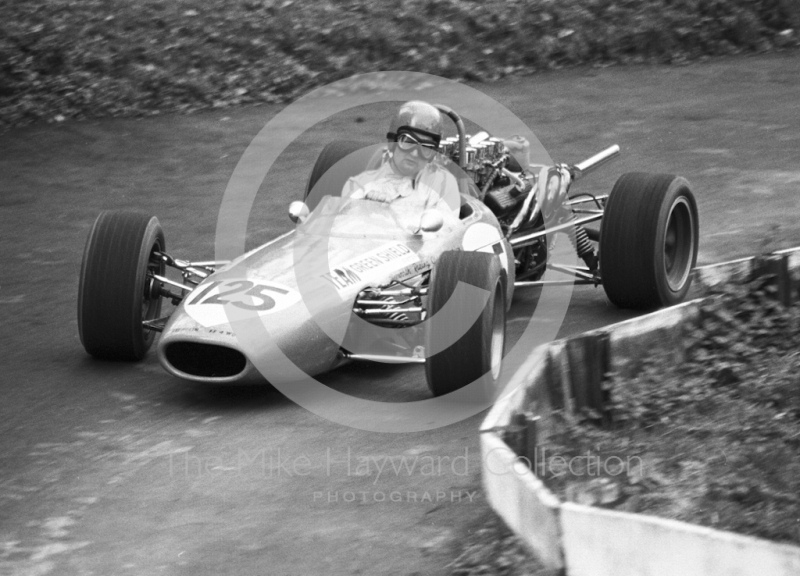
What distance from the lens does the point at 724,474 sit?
532 cm

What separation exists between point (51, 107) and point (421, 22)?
206 inches

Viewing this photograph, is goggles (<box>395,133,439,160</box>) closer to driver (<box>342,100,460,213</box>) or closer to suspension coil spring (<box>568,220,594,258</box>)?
driver (<box>342,100,460,213</box>)

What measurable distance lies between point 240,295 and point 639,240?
9.12 feet

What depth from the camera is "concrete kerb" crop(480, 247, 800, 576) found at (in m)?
3.94

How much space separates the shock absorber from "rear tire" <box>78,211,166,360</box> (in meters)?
3.08

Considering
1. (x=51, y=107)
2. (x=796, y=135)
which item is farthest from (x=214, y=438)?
(x=51, y=107)

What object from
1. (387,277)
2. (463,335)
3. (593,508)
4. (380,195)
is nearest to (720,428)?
(463,335)

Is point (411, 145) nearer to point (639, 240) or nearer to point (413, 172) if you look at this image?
point (413, 172)

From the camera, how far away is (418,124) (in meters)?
7.98

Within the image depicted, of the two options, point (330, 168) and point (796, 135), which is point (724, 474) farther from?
point (796, 135)

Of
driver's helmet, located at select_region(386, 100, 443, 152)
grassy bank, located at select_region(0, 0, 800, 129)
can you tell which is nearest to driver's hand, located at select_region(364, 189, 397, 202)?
driver's helmet, located at select_region(386, 100, 443, 152)

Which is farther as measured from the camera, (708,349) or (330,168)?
(330,168)

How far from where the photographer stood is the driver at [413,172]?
789 centimetres

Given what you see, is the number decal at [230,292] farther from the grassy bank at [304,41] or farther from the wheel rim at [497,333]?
the grassy bank at [304,41]
